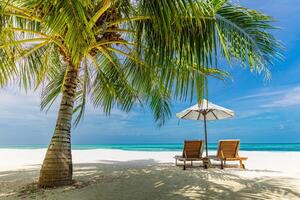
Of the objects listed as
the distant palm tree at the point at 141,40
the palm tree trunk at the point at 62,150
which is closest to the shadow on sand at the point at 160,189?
the palm tree trunk at the point at 62,150

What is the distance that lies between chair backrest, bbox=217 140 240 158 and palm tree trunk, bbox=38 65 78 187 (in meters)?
4.41

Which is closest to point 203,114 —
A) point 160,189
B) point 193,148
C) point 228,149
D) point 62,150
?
point 193,148

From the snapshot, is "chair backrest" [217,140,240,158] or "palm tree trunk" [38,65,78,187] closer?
"palm tree trunk" [38,65,78,187]

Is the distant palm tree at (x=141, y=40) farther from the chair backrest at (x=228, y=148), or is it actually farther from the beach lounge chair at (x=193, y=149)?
the chair backrest at (x=228, y=148)

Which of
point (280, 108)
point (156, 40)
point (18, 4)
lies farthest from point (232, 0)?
point (280, 108)

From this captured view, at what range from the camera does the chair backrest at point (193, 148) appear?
24.5 ft

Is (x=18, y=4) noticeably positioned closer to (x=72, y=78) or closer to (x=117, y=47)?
(x=72, y=78)

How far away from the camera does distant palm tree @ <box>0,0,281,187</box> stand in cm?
302

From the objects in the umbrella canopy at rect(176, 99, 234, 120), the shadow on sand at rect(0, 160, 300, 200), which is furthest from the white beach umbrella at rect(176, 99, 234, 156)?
the shadow on sand at rect(0, 160, 300, 200)

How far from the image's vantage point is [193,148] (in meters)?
7.52

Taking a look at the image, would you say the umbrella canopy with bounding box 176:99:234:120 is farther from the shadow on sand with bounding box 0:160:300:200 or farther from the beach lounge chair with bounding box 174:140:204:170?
the shadow on sand with bounding box 0:160:300:200

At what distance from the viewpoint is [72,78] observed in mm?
5047

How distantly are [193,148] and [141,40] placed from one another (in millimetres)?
4583

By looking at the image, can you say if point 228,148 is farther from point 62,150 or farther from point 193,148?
point 62,150
